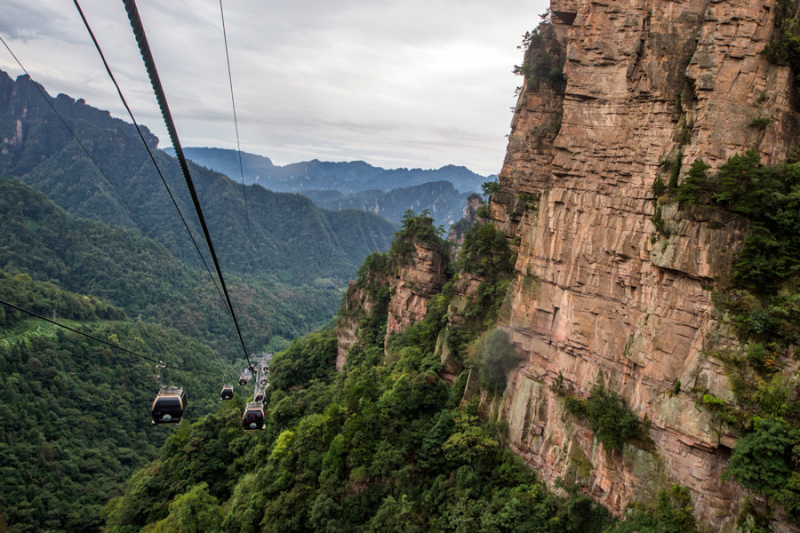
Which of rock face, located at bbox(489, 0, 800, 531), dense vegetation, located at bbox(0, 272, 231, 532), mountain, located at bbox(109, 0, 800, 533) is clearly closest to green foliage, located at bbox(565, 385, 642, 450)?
mountain, located at bbox(109, 0, 800, 533)

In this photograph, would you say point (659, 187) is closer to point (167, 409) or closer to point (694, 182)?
point (694, 182)

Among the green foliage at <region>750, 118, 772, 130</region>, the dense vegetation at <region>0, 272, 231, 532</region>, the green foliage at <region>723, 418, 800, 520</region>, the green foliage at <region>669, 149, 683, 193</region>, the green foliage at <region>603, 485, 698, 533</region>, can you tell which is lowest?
the dense vegetation at <region>0, 272, 231, 532</region>

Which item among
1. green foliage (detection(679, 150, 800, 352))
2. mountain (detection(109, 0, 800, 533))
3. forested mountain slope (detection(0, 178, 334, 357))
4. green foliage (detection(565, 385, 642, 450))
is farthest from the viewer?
forested mountain slope (detection(0, 178, 334, 357))

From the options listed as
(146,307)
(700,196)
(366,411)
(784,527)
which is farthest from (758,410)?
(146,307)

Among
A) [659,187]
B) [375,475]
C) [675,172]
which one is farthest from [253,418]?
[675,172]

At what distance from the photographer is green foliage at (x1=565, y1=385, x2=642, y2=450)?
720 inches

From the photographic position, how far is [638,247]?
62.8ft

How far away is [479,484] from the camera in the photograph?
22.3m

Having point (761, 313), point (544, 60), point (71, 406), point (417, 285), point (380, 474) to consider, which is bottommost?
point (71, 406)

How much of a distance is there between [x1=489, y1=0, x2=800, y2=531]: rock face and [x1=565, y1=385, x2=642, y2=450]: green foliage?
0.43 m

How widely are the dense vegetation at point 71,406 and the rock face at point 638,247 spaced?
3702 cm

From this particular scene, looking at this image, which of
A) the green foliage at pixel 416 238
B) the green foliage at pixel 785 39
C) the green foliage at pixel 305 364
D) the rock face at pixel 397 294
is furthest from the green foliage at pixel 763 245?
the green foliage at pixel 305 364

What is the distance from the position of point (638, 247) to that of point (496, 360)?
9280 millimetres

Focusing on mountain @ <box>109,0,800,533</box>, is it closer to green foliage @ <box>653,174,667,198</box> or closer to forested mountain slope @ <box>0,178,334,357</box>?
green foliage @ <box>653,174,667,198</box>
